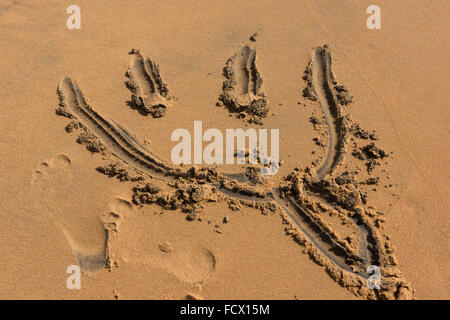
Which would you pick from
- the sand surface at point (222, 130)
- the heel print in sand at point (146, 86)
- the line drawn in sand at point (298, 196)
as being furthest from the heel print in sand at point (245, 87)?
the line drawn in sand at point (298, 196)

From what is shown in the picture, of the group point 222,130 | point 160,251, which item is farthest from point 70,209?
point 222,130

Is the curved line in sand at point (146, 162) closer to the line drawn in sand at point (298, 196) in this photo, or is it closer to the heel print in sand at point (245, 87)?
the line drawn in sand at point (298, 196)

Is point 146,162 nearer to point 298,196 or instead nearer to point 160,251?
point 160,251

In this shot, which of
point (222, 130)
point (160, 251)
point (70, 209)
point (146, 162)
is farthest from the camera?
point (222, 130)

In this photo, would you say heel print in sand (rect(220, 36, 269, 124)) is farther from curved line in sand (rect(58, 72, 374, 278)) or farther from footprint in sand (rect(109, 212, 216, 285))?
footprint in sand (rect(109, 212, 216, 285))

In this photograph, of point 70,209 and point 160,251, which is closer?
point 160,251

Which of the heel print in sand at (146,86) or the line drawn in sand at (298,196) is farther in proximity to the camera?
the heel print in sand at (146,86)

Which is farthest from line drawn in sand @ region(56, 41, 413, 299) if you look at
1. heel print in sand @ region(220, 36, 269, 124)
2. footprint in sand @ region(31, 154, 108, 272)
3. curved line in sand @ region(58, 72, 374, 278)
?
heel print in sand @ region(220, 36, 269, 124)
